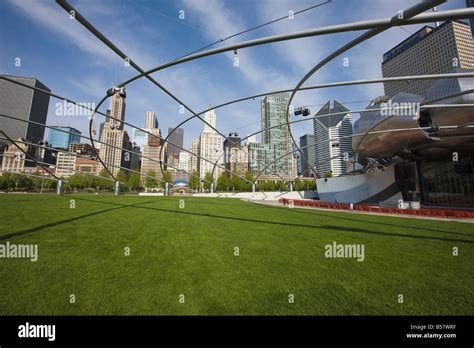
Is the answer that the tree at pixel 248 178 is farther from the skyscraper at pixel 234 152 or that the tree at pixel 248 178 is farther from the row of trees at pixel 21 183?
the row of trees at pixel 21 183

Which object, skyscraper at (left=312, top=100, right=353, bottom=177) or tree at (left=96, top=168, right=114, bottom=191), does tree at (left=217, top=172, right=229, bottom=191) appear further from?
tree at (left=96, top=168, right=114, bottom=191)

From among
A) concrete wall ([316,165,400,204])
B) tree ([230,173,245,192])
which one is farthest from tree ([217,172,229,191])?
concrete wall ([316,165,400,204])

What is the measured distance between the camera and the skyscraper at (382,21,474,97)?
52.9m

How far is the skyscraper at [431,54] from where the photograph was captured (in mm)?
52938

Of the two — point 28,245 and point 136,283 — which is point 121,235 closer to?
point 28,245

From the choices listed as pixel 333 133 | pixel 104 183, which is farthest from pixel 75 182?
pixel 333 133

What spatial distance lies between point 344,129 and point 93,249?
116m

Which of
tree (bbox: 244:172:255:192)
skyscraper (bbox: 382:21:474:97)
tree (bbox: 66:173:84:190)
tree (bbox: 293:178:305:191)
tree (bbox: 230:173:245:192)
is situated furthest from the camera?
tree (bbox: 293:178:305:191)

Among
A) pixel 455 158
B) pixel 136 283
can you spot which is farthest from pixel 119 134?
pixel 455 158

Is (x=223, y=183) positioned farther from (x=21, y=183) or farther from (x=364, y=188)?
(x=21, y=183)

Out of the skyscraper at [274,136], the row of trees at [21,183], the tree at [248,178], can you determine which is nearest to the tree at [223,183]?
the tree at [248,178]

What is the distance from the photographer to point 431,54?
202ft
